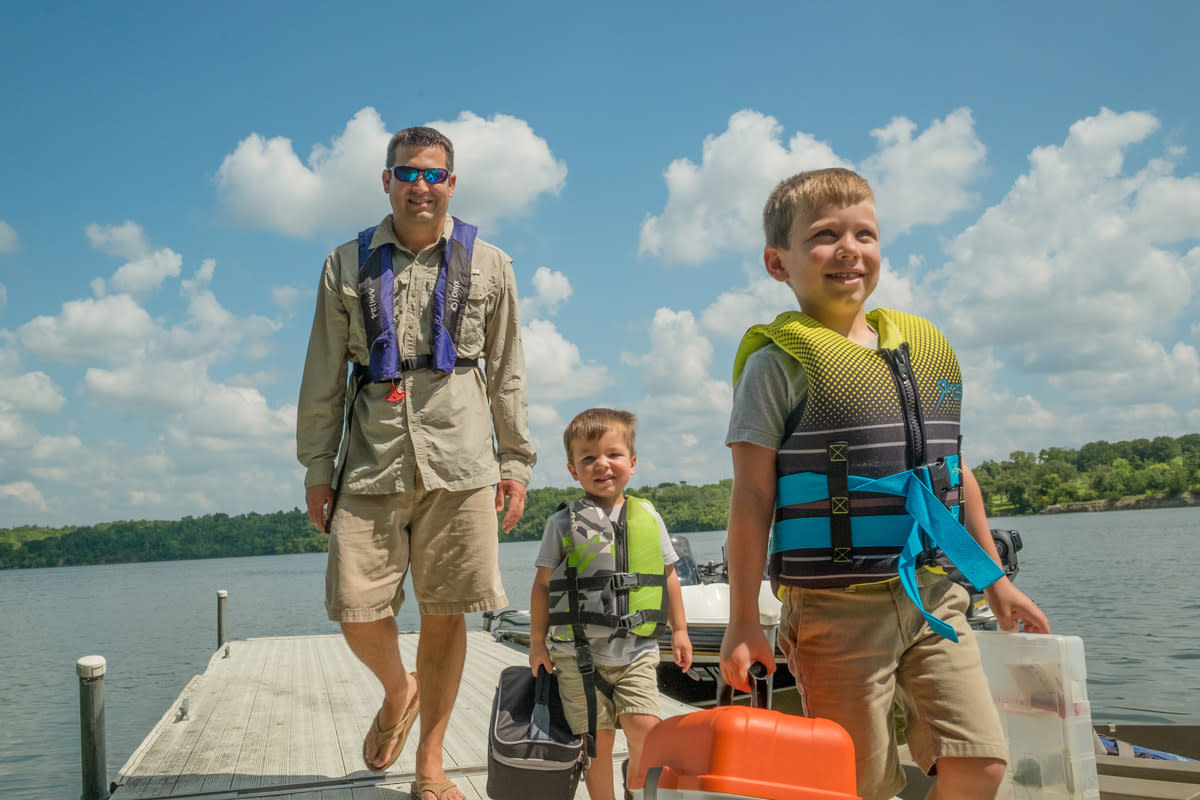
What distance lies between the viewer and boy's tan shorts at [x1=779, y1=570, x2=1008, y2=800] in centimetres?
194

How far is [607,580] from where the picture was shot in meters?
3.24

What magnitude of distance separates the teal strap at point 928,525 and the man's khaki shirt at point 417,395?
1.66m

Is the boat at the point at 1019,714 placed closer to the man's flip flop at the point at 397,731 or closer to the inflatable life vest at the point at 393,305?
the man's flip flop at the point at 397,731

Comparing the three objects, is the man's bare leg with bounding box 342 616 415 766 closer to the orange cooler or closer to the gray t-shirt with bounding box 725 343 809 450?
the gray t-shirt with bounding box 725 343 809 450

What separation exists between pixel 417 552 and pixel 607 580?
0.70 metres

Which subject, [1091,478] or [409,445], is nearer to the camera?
[409,445]

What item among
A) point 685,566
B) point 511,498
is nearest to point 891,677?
point 511,498

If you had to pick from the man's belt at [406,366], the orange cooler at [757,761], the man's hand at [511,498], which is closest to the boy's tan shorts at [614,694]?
the man's hand at [511,498]

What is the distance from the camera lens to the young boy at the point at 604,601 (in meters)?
3.19

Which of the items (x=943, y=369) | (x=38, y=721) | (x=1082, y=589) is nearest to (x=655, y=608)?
(x=943, y=369)

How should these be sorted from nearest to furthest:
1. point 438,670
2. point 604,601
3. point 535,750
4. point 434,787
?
point 535,750 < point 604,601 < point 434,787 < point 438,670

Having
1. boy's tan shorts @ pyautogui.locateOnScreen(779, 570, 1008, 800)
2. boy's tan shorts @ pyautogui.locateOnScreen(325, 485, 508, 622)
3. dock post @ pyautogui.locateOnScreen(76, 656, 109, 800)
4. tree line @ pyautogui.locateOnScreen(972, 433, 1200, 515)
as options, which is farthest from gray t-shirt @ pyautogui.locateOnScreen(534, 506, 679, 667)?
tree line @ pyautogui.locateOnScreen(972, 433, 1200, 515)

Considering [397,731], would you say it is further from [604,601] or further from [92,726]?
[92,726]

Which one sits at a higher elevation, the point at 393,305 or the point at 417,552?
the point at 393,305
